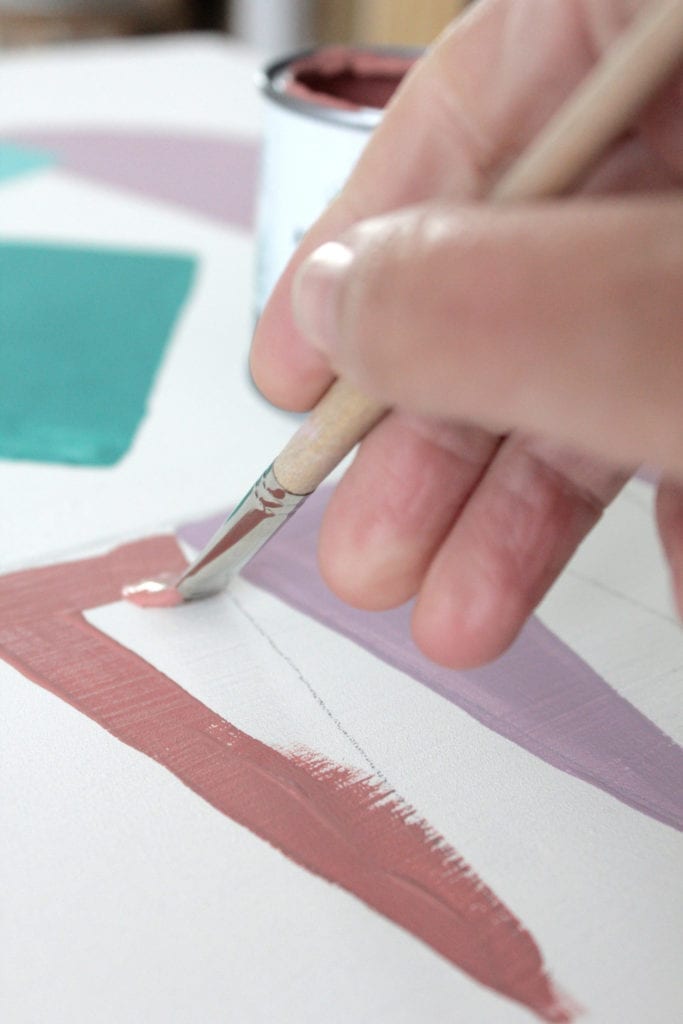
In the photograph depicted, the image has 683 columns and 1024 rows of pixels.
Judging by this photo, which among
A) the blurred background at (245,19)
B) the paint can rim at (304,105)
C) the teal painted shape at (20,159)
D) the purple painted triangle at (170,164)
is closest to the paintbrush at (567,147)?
the paint can rim at (304,105)

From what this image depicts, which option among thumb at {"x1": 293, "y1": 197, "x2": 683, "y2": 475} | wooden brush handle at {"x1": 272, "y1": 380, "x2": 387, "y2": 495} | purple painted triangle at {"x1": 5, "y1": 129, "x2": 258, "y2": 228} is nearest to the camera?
thumb at {"x1": 293, "y1": 197, "x2": 683, "y2": 475}

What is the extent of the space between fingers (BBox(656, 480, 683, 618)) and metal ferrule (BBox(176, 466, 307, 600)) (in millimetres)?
169

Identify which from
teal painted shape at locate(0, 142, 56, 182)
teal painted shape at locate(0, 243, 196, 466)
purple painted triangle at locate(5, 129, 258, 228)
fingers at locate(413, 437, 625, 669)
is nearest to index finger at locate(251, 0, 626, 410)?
fingers at locate(413, 437, 625, 669)

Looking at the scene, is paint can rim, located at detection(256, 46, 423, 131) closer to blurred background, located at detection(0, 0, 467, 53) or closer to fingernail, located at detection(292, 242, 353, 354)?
fingernail, located at detection(292, 242, 353, 354)

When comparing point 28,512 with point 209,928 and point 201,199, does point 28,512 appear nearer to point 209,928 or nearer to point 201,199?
point 209,928

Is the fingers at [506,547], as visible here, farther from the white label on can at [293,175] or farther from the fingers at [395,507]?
the white label on can at [293,175]

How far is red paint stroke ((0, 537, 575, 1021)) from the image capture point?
0.43 m

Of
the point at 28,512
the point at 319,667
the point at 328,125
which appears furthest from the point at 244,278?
the point at 319,667

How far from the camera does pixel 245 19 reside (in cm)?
283

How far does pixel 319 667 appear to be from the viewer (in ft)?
1.85

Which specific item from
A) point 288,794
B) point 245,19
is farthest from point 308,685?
point 245,19

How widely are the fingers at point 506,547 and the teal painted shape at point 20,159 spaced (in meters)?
0.76

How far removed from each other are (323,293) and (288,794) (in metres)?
0.22

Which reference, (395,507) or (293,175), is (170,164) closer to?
(293,175)
